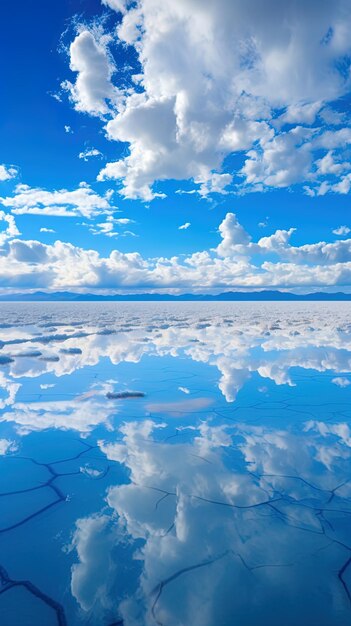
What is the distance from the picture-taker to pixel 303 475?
149 inches

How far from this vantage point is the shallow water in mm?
2195

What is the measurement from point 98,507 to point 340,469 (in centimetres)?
266

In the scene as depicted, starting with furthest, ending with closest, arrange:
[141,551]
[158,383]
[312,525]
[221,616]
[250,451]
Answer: [158,383] → [250,451] → [312,525] → [141,551] → [221,616]

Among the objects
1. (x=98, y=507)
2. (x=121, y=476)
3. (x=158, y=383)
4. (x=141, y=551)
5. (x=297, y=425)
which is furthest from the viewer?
(x=158, y=383)

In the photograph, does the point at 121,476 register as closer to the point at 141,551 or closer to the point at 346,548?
the point at 141,551

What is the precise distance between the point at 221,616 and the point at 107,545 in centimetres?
100

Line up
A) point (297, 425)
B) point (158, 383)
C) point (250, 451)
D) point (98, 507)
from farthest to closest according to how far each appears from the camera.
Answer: point (158, 383) → point (297, 425) → point (250, 451) → point (98, 507)

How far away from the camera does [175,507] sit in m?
3.21

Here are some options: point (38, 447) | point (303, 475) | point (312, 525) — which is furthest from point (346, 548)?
point (38, 447)

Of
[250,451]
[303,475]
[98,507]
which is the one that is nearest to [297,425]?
[250,451]

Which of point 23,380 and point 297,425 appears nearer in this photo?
point 297,425

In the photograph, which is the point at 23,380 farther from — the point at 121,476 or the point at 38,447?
the point at 121,476

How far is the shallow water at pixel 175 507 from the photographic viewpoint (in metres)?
2.20

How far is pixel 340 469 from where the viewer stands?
391cm
